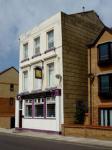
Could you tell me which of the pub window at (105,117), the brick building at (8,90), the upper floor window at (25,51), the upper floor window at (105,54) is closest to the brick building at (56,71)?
the upper floor window at (25,51)

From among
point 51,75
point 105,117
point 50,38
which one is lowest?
point 105,117

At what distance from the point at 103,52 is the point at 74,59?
12.6 ft

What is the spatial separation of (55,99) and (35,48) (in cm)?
740

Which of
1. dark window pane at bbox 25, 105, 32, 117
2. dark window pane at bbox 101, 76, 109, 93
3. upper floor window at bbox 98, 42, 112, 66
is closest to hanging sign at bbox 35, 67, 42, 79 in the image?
dark window pane at bbox 25, 105, 32, 117

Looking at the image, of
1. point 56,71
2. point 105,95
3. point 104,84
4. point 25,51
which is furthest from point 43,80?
point 105,95

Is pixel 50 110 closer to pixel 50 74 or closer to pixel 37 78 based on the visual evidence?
pixel 50 74

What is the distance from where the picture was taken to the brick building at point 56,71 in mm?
31656

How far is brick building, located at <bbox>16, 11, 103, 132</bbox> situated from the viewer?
A: 31656 millimetres

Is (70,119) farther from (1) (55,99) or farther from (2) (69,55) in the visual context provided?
(2) (69,55)

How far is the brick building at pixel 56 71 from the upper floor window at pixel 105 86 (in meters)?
3.31

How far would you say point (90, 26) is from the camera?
36.5 meters

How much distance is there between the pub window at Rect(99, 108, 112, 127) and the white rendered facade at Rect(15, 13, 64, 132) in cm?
371

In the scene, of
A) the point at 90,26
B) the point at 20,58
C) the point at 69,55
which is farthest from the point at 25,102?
the point at 90,26

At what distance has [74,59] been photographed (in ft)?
109
